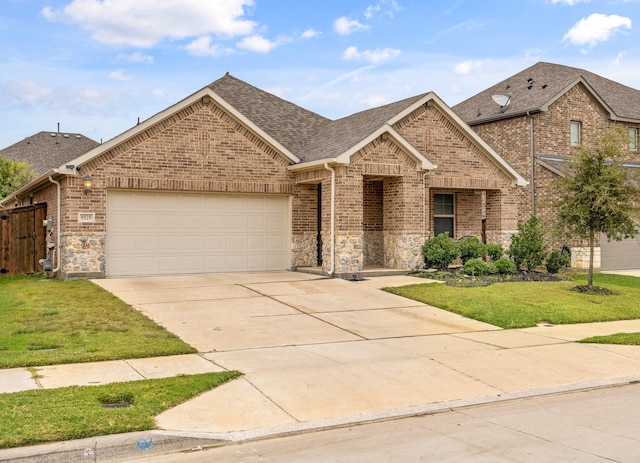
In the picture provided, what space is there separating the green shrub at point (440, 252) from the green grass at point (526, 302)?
2546 mm

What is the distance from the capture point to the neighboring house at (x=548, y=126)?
2564cm

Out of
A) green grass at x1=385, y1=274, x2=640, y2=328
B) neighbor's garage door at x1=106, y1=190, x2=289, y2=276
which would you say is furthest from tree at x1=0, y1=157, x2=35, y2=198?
green grass at x1=385, y1=274, x2=640, y2=328

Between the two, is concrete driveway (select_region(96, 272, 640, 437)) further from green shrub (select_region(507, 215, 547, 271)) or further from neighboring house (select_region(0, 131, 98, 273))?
green shrub (select_region(507, 215, 547, 271))

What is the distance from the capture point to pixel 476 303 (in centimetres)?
1448

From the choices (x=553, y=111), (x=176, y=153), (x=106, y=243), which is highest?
(x=553, y=111)

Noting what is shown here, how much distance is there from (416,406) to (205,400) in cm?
235

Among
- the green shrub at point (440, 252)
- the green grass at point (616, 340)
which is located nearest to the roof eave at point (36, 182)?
the green shrub at point (440, 252)

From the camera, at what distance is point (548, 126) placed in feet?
88.5

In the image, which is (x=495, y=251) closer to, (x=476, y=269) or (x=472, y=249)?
(x=472, y=249)

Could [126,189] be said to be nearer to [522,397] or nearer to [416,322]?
[416,322]

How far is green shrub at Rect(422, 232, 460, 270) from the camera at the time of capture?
64.6 ft

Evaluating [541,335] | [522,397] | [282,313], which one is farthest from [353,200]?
[522,397]

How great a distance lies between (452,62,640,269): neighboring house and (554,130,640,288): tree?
28.1 ft

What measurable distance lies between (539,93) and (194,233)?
54.2 feet
